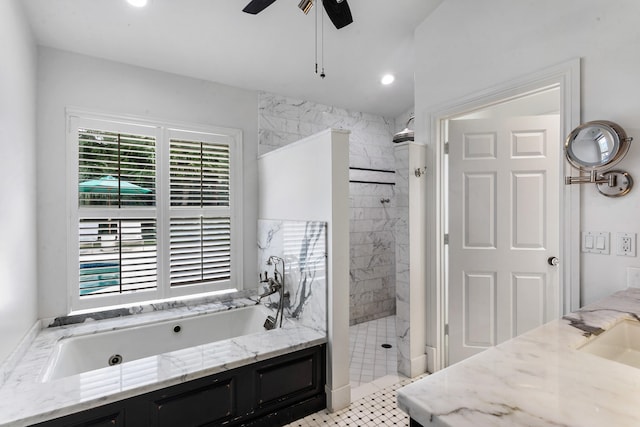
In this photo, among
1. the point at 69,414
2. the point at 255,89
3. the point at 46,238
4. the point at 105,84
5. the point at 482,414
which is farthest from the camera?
the point at 255,89

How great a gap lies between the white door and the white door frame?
88mm

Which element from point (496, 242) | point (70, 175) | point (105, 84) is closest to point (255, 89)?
point (105, 84)

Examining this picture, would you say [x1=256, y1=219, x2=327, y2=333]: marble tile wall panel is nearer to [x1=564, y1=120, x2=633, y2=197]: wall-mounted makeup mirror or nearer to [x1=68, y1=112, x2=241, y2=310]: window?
[x1=68, y1=112, x2=241, y2=310]: window

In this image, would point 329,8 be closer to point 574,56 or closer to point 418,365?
point 574,56

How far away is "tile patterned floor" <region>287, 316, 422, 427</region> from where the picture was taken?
7.14ft

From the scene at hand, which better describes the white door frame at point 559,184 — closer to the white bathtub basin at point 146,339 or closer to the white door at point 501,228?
the white door at point 501,228

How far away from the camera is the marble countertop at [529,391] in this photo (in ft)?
2.27

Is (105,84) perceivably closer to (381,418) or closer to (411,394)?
(411,394)

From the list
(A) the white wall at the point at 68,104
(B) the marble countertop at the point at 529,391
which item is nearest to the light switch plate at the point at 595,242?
(B) the marble countertop at the point at 529,391

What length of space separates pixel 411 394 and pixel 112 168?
2.90 metres

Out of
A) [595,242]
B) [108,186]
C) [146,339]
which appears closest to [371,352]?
[146,339]

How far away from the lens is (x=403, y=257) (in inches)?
110

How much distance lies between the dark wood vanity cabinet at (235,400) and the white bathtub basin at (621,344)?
1612 mm

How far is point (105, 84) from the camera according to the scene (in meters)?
2.70
